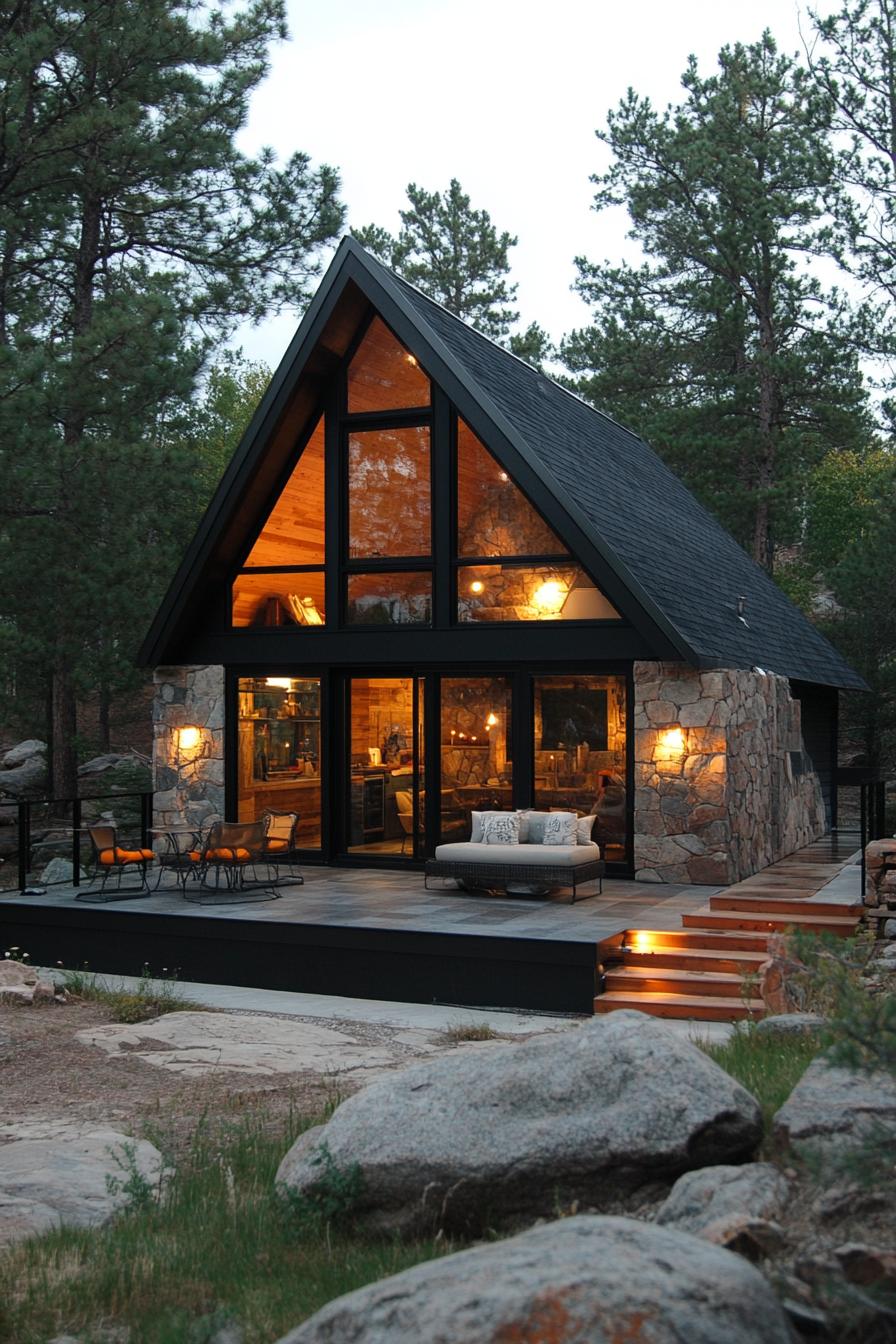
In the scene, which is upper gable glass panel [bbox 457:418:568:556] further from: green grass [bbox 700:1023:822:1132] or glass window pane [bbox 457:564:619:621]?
green grass [bbox 700:1023:822:1132]

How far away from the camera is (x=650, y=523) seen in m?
15.1

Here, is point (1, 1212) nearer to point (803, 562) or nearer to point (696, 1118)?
point (696, 1118)

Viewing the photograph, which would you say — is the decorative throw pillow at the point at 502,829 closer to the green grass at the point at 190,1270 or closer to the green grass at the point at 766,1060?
the green grass at the point at 766,1060

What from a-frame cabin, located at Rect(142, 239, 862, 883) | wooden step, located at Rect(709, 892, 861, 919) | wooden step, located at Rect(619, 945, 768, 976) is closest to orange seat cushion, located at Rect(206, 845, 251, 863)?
a-frame cabin, located at Rect(142, 239, 862, 883)

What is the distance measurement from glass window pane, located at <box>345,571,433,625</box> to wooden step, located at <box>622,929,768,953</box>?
4.63 metres

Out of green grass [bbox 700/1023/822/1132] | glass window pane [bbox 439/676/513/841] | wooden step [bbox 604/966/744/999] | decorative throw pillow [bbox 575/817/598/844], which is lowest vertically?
wooden step [bbox 604/966/744/999]

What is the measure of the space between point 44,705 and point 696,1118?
2162 cm

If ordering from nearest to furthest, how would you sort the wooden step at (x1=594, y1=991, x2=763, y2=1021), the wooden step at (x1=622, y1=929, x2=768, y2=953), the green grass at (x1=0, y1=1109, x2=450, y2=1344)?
1. the green grass at (x1=0, y1=1109, x2=450, y2=1344)
2. the wooden step at (x1=594, y1=991, x2=763, y2=1021)
3. the wooden step at (x1=622, y1=929, x2=768, y2=953)

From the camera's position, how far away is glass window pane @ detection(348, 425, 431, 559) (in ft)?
44.8

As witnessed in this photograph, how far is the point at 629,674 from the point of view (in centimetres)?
1276

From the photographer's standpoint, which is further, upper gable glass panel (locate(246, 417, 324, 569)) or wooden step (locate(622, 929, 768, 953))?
upper gable glass panel (locate(246, 417, 324, 569))

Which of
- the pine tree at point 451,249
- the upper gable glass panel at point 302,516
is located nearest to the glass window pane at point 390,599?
the upper gable glass panel at point 302,516

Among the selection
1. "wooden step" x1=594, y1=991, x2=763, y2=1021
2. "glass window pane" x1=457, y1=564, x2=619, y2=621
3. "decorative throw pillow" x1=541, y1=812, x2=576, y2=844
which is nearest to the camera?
"wooden step" x1=594, y1=991, x2=763, y2=1021

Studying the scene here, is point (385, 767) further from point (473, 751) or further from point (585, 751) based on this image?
point (585, 751)
